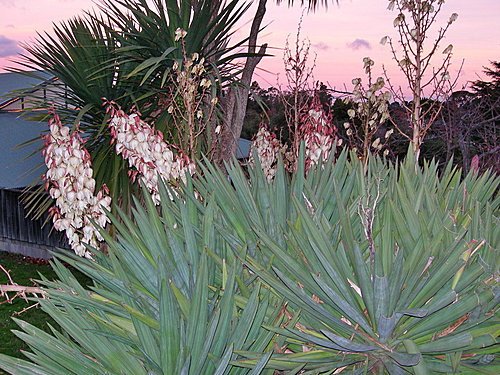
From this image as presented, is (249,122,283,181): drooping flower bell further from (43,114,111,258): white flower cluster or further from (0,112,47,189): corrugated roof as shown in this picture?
(0,112,47,189): corrugated roof

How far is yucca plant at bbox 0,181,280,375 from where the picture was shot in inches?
43.4

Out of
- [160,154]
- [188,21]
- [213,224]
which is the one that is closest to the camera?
[213,224]

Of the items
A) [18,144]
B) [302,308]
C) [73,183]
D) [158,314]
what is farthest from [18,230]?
[302,308]

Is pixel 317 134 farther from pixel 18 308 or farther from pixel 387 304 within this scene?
pixel 18 308

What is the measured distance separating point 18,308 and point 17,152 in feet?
12.7

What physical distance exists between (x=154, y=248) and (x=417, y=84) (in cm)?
293

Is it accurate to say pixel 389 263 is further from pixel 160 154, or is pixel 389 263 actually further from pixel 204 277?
pixel 160 154

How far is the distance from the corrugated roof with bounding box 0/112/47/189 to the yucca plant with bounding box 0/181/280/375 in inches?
291

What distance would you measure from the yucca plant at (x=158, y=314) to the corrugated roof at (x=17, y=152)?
24.2ft

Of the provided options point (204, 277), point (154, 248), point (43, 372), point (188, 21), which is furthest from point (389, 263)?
point (188, 21)

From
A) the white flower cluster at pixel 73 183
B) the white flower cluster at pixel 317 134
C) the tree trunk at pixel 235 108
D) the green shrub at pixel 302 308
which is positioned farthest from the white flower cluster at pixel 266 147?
the green shrub at pixel 302 308

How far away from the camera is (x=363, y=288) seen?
3.62 feet

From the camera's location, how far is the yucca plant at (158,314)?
1.10 meters

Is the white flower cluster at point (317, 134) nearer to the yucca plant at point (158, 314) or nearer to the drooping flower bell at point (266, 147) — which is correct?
the drooping flower bell at point (266, 147)
